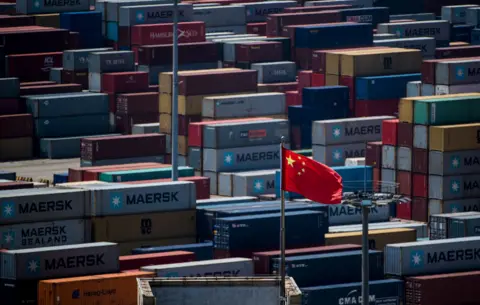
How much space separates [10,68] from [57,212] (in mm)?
52751

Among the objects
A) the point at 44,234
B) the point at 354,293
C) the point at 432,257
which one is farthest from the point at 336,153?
the point at 354,293

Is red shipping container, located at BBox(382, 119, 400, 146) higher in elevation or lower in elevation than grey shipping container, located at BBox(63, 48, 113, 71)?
lower

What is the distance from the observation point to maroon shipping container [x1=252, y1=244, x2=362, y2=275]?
2936 inches

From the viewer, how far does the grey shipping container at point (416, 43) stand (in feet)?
440

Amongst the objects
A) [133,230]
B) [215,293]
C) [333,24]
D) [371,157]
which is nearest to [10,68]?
[333,24]

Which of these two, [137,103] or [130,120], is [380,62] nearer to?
[137,103]

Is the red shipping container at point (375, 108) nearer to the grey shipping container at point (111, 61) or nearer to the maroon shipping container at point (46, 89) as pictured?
the grey shipping container at point (111, 61)

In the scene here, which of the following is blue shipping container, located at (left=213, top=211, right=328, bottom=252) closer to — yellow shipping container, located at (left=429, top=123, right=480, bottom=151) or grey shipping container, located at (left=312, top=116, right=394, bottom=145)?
yellow shipping container, located at (left=429, top=123, right=480, bottom=151)

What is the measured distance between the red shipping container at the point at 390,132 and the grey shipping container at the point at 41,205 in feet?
76.4

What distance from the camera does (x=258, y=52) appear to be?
13100cm

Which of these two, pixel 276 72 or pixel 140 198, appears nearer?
pixel 140 198

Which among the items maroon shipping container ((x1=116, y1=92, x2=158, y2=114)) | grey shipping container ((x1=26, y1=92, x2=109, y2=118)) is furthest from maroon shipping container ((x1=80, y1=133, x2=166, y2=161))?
maroon shipping container ((x1=116, y1=92, x2=158, y2=114))

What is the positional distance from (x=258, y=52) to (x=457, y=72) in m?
21.2

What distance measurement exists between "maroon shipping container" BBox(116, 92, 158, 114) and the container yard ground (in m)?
5.14
